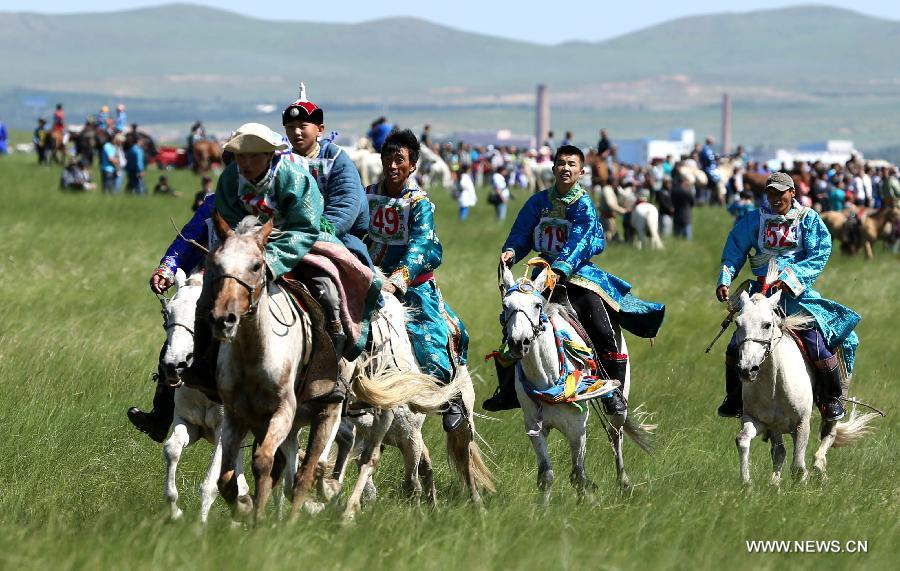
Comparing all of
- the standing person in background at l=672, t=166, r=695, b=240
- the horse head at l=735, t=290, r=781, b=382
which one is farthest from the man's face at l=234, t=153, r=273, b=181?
the standing person in background at l=672, t=166, r=695, b=240

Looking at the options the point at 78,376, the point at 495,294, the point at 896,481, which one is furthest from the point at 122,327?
the point at 896,481

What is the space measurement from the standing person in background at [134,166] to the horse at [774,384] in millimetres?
29002

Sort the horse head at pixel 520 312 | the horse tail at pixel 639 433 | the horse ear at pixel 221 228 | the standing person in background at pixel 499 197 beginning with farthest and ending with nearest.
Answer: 1. the standing person in background at pixel 499 197
2. the horse tail at pixel 639 433
3. the horse head at pixel 520 312
4. the horse ear at pixel 221 228

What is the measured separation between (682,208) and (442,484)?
86.1 ft

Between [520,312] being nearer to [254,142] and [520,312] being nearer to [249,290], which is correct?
[254,142]

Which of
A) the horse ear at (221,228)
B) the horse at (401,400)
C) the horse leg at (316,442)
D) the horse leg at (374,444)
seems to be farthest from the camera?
the horse leg at (374,444)

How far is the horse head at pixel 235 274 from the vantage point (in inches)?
286

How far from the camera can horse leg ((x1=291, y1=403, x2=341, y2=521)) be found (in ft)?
27.8

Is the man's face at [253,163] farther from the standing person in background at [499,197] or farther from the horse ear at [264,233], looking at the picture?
the standing person in background at [499,197]

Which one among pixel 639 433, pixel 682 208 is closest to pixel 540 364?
pixel 639 433

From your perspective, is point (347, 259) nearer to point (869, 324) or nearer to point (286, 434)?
point (286, 434)

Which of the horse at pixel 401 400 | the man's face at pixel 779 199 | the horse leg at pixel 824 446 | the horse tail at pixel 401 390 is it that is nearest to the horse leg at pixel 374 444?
the horse at pixel 401 400

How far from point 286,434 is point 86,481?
2.47 metres

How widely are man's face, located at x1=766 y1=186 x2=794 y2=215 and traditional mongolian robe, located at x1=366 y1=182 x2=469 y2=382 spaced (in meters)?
2.80
